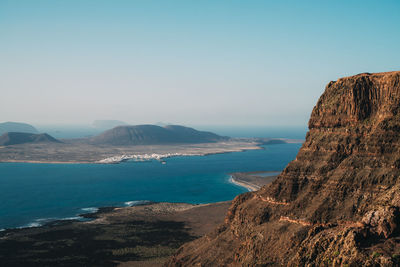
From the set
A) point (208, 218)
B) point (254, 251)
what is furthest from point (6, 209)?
point (254, 251)

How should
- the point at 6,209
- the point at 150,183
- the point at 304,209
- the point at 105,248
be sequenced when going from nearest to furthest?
1. the point at 304,209
2. the point at 105,248
3. the point at 6,209
4. the point at 150,183

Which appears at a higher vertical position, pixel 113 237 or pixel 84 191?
pixel 84 191

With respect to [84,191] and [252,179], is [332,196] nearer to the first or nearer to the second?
[84,191]

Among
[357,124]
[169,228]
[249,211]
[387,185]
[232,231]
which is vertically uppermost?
[357,124]

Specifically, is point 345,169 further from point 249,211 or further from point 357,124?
point 249,211

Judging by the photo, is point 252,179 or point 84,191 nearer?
point 84,191

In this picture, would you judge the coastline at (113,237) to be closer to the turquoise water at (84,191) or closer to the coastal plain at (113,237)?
the coastal plain at (113,237)

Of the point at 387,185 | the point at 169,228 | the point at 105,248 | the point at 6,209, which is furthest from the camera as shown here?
the point at 6,209

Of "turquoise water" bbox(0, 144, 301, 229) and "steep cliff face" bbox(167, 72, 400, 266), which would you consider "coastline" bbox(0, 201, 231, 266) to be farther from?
"steep cliff face" bbox(167, 72, 400, 266)

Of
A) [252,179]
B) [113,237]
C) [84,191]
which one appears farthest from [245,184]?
[113,237]
